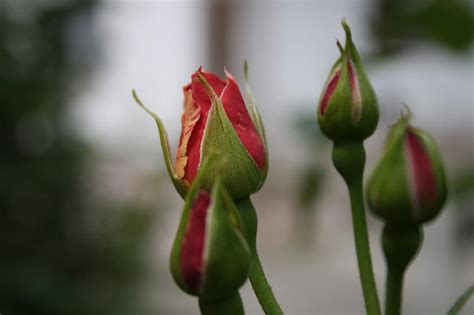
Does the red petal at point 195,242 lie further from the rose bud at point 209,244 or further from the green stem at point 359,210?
the green stem at point 359,210

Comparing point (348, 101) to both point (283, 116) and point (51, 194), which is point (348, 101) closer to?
point (51, 194)

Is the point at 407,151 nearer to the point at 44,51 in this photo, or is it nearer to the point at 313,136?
the point at 313,136

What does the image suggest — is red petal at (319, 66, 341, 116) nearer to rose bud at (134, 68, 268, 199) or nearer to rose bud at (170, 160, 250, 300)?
rose bud at (134, 68, 268, 199)

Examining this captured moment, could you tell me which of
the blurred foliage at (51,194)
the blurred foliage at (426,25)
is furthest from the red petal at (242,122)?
the blurred foliage at (51,194)

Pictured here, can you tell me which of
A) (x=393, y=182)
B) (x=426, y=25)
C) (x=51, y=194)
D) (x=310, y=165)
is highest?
(x=426, y=25)

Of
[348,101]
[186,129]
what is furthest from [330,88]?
[186,129]

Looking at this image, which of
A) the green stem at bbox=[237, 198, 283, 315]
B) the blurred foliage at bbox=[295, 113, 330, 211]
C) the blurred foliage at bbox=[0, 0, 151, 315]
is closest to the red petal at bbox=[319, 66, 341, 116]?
the green stem at bbox=[237, 198, 283, 315]

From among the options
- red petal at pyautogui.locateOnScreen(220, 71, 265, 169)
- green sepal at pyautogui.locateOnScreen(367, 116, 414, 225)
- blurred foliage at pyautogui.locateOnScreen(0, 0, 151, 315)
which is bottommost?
blurred foliage at pyautogui.locateOnScreen(0, 0, 151, 315)
